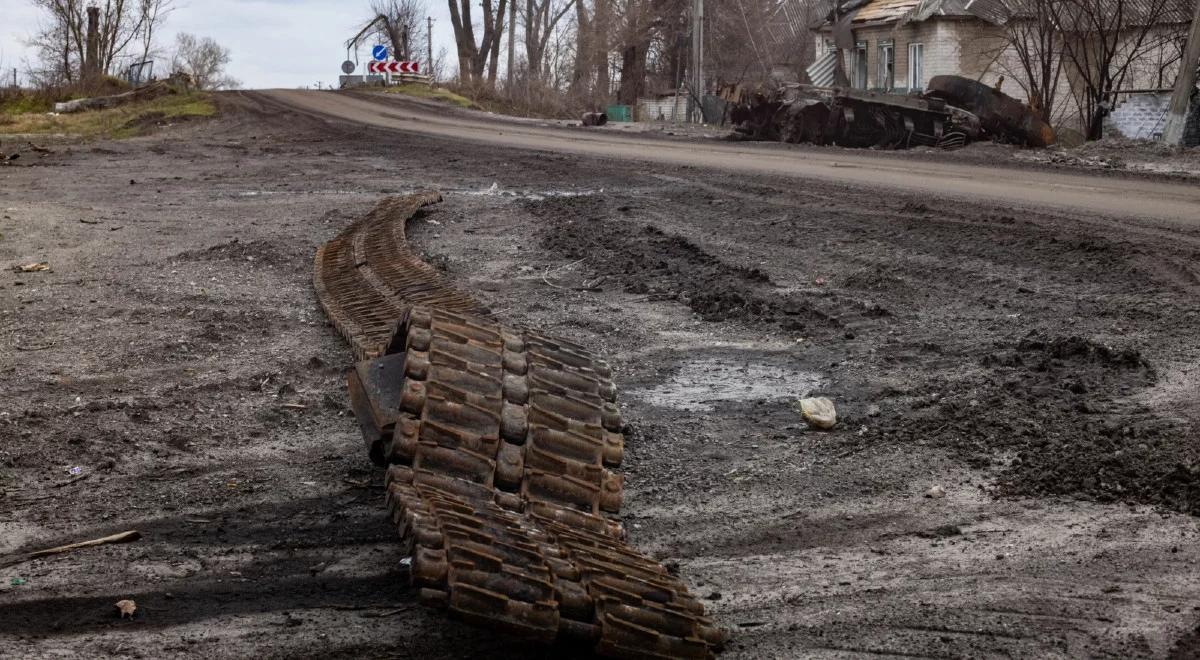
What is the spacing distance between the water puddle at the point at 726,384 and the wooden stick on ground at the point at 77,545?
259cm

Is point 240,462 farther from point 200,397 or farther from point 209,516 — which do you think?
point 200,397

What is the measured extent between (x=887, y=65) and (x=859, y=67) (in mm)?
2704

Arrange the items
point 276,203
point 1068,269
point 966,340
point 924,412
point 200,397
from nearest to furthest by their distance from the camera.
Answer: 1. point 924,412
2. point 200,397
3. point 966,340
4. point 1068,269
5. point 276,203

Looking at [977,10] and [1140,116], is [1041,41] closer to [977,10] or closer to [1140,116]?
[1140,116]

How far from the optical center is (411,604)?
3.51m

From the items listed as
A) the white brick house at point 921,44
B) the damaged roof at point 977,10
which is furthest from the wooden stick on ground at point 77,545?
the white brick house at point 921,44

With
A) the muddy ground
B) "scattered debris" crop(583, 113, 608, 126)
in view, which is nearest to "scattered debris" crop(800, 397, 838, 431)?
the muddy ground

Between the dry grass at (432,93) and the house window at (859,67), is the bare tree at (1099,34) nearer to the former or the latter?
the dry grass at (432,93)

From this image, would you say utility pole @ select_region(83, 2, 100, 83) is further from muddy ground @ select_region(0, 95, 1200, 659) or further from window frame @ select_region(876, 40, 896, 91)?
muddy ground @ select_region(0, 95, 1200, 659)

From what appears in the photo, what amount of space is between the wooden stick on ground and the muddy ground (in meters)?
0.06

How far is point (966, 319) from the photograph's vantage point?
7.41m

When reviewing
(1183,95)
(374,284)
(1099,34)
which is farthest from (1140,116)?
(374,284)

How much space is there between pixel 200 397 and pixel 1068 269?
604cm

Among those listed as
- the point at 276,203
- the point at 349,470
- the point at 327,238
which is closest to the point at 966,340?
the point at 349,470
